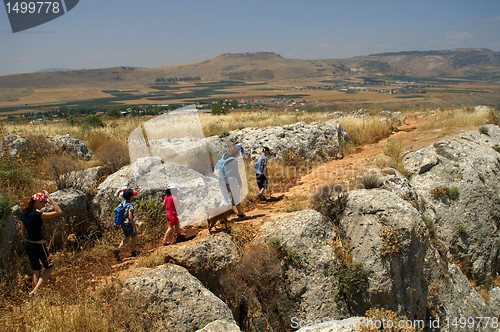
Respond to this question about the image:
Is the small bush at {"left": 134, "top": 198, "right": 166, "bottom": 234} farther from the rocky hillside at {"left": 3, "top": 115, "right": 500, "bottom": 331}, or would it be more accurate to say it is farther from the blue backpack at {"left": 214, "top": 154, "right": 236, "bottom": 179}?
the blue backpack at {"left": 214, "top": 154, "right": 236, "bottom": 179}

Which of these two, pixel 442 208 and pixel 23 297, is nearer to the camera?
pixel 23 297

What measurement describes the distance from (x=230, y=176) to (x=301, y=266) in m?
2.42

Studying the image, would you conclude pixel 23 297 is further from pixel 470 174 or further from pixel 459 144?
pixel 459 144

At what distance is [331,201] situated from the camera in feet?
26.1

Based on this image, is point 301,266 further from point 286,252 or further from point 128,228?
point 128,228

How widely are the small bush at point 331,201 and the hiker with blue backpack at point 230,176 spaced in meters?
1.66

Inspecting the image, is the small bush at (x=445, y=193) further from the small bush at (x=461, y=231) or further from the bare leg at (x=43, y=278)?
the bare leg at (x=43, y=278)

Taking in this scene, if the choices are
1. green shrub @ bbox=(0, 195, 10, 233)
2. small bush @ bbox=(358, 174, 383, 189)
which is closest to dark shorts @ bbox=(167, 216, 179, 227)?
green shrub @ bbox=(0, 195, 10, 233)

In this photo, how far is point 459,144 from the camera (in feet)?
40.0

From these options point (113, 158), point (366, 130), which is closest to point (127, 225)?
point (113, 158)

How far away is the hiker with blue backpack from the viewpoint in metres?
7.75

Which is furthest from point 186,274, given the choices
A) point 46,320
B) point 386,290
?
point 386,290

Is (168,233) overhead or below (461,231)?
overhead

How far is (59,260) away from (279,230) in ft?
13.1
